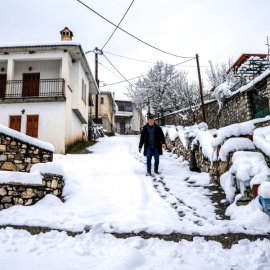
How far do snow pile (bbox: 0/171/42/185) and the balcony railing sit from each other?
969cm

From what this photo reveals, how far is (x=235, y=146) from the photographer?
629 centimetres

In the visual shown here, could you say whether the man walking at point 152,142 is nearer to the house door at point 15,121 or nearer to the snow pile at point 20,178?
the snow pile at point 20,178

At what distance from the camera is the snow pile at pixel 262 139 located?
5455 mm

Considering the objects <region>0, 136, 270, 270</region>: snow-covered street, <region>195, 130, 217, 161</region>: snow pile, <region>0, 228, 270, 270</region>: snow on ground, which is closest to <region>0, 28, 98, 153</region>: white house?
<region>195, 130, 217, 161</region>: snow pile

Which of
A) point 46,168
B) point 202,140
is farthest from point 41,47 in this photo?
point 46,168

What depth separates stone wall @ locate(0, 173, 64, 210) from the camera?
5.11 meters

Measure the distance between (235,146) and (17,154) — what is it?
538cm

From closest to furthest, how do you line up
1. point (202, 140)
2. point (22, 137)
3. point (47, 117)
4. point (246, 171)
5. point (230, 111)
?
point (246, 171) < point (22, 137) < point (202, 140) < point (230, 111) < point (47, 117)

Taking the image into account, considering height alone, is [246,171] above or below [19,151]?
below

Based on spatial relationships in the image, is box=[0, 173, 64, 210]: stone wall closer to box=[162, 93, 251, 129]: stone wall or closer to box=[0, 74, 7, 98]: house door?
box=[162, 93, 251, 129]: stone wall

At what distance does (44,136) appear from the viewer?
14.3 m

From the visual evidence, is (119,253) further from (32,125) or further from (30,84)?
(30,84)

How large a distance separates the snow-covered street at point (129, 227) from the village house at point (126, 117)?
137ft

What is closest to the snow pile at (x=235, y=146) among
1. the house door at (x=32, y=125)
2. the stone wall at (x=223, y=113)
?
the stone wall at (x=223, y=113)
